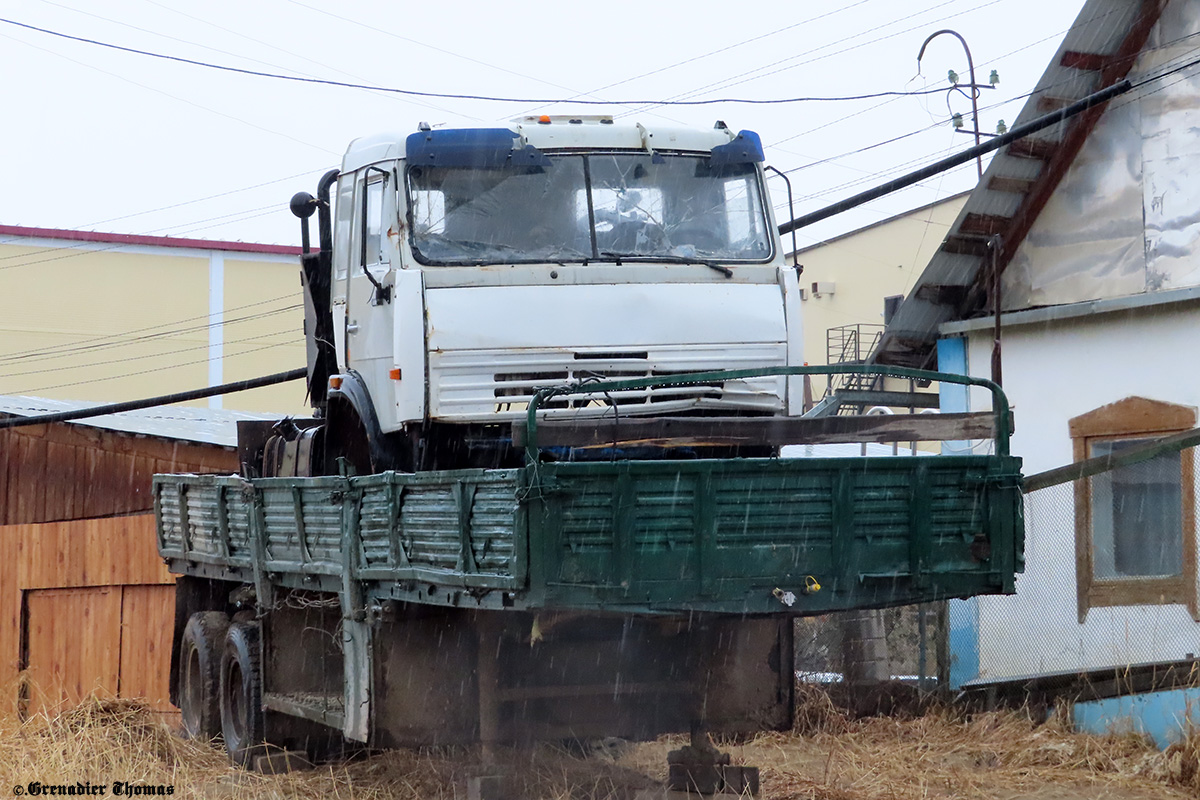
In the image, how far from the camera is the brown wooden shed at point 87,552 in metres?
13.5

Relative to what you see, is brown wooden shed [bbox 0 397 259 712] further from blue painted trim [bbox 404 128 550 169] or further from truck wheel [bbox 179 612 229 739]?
blue painted trim [bbox 404 128 550 169]

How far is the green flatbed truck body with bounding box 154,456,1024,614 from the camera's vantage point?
5.79 meters

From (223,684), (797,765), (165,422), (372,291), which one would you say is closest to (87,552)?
(165,422)

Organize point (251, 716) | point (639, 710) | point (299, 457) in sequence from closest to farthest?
point (639, 710) → point (251, 716) → point (299, 457)

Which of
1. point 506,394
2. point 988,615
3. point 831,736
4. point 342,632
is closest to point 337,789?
point 342,632

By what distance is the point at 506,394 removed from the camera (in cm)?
740

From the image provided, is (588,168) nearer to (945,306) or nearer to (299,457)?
(299,457)

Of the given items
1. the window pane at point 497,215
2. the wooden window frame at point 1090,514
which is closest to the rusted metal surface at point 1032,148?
the wooden window frame at point 1090,514

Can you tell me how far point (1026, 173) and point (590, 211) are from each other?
5.44 meters

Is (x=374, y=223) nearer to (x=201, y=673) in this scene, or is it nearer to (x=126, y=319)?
(x=201, y=673)

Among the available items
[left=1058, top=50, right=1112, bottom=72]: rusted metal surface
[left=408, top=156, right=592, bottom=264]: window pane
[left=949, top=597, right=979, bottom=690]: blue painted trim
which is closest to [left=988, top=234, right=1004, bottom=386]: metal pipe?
[left=1058, top=50, right=1112, bottom=72]: rusted metal surface

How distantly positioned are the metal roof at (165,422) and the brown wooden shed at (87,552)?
30 mm

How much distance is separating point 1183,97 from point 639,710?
6.82 metres

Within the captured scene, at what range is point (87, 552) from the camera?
14.7 metres
